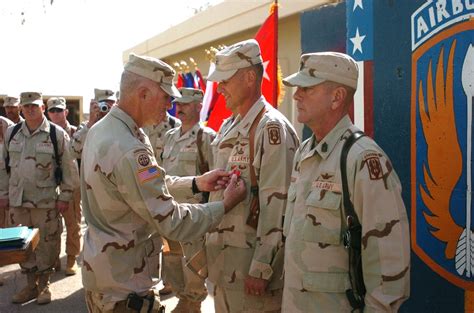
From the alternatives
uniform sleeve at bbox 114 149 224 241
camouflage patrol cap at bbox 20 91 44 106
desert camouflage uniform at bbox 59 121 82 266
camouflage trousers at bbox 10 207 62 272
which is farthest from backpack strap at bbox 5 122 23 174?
uniform sleeve at bbox 114 149 224 241

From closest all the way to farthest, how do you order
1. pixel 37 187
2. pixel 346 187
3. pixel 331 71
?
1. pixel 346 187
2. pixel 331 71
3. pixel 37 187

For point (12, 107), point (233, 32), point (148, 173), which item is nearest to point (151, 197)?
point (148, 173)

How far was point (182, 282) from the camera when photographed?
15.7 feet

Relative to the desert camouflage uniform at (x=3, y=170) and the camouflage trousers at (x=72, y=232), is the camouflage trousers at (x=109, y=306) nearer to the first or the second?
the desert camouflage uniform at (x=3, y=170)

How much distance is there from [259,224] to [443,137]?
1.15 metres

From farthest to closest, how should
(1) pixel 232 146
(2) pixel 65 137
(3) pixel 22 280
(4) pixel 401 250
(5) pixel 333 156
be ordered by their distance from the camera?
1. (3) pixel 22 280
2. (2) pixel 65 137
3. (1) pixel 232 146
4. (5) pixel 333 156
5. (4) pixel 401 250

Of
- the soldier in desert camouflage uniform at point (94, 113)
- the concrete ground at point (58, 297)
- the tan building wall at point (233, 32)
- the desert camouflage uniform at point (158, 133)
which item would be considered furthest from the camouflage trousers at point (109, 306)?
the tan building wall at point (233, 32)

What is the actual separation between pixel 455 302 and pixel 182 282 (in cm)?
272

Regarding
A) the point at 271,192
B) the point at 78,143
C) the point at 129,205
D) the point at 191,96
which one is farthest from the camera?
the point at 78,143

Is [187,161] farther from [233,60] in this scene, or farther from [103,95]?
[233,60]

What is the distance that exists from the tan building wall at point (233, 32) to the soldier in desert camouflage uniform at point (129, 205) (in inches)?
210

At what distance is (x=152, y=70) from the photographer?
2.48 meters

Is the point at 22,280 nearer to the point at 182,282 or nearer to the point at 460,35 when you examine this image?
the point at 182,282

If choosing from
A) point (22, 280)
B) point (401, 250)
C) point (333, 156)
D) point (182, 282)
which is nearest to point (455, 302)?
point (401, 250)
